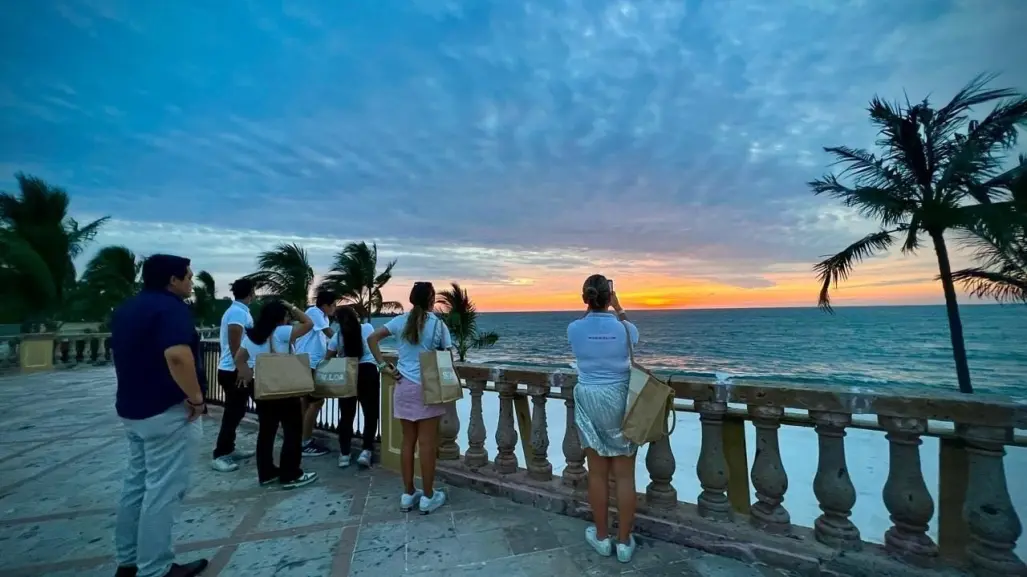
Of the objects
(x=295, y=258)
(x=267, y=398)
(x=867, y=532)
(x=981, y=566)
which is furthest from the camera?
(x=295, y=258)

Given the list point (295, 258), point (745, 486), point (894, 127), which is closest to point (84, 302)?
point (295, 258)

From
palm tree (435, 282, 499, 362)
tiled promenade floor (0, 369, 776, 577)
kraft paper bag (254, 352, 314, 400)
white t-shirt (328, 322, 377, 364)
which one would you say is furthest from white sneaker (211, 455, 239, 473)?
palm tree (435, 282, 499, 362)

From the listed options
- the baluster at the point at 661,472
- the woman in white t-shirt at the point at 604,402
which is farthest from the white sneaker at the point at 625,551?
the baluster at the point at 661,472

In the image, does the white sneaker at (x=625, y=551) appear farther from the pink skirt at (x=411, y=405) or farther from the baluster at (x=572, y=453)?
the pink skirt at (x=411, y=405)

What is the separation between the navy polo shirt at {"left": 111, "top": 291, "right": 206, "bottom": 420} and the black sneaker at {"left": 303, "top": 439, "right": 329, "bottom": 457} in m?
2.87

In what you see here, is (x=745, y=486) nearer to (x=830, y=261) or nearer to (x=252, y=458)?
(x=252, y=458)

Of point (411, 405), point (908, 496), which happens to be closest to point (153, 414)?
point (411, 405)

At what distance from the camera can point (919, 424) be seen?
2.31m

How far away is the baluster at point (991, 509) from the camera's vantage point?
2.13 m

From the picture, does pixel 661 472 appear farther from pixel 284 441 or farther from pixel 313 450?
pixel 313 450

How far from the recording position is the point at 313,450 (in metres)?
5.14

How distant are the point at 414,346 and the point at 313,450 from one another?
263cm

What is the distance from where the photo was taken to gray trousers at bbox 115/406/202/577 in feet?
8.10

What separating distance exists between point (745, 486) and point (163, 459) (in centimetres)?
354
